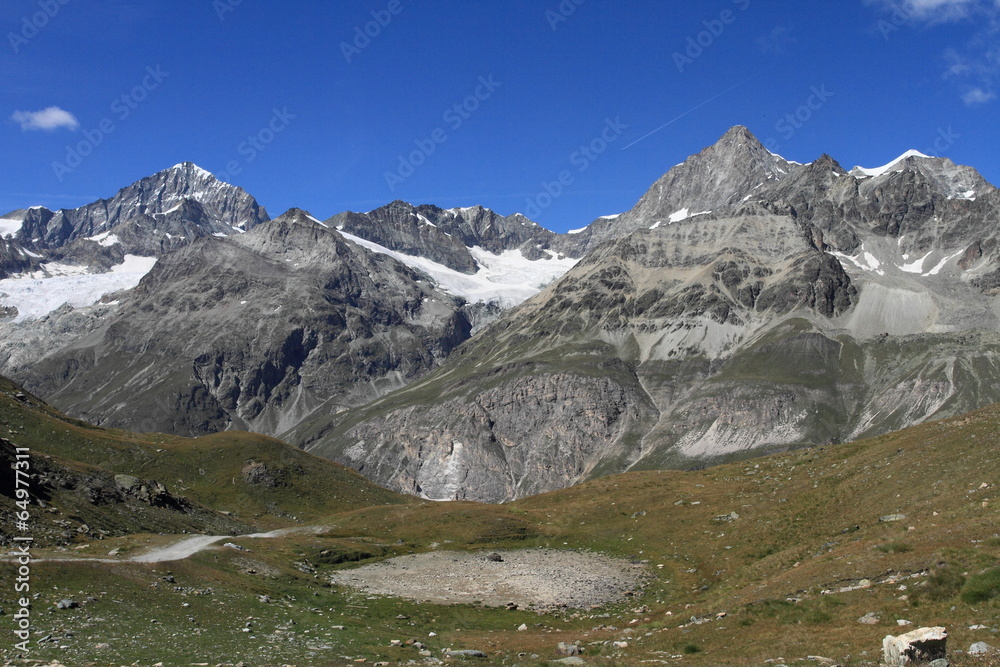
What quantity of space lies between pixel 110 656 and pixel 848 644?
83.6ft

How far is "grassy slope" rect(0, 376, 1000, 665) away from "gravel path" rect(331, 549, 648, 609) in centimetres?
239

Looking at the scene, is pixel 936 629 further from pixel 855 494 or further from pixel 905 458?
pixel 905 458

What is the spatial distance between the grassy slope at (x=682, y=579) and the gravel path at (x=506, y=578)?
7.83ft

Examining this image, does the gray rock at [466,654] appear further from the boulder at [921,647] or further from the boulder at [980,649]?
the boulder at [980,649]

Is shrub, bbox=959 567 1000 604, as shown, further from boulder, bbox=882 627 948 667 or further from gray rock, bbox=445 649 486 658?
gray rock, bbox=445 649 486 658

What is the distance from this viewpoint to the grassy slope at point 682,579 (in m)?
29.4

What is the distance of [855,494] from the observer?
53906 millimetres

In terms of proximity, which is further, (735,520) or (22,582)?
(735,520)

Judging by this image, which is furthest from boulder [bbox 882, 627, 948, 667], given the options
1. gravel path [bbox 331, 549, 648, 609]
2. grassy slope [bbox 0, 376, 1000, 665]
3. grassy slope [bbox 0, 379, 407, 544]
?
grassy slope [bbox 0, 379, 407, 544]

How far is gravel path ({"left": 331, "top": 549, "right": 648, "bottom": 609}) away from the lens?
165 ft

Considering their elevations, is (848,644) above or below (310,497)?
below

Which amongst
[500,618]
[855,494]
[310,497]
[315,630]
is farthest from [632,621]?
[310,497]

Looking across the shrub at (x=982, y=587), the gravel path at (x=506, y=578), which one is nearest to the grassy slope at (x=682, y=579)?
the shrub at (x=982, y=587)

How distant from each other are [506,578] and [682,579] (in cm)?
1219
